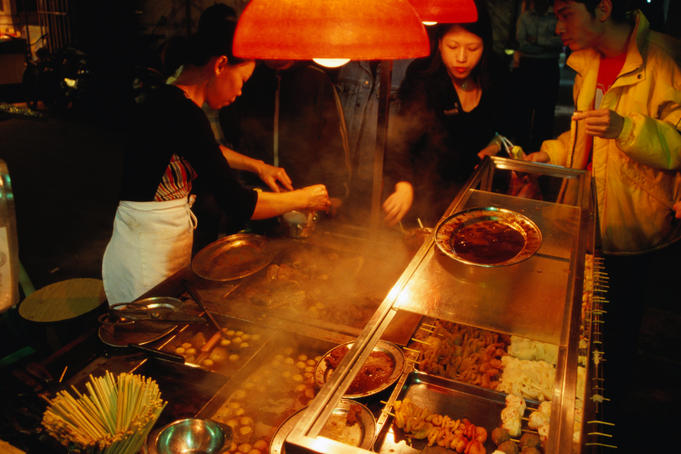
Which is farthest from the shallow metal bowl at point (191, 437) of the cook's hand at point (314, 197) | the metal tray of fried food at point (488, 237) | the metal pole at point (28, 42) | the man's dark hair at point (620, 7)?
the metal pole at point (28, 42)

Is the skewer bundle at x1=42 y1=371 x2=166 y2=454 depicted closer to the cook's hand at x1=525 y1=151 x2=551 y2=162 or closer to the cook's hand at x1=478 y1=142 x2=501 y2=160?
the cook's hand at x1=478 y1=142 x2=501 y2=160

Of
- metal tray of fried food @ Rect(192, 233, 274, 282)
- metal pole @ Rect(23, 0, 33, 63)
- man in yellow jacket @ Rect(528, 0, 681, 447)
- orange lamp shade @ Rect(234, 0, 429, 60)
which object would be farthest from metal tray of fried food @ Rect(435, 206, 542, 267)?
metal pole @ Rect(23, 0, 33, 63)

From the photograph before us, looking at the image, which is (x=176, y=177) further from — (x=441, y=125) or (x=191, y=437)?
(x=441, y=125)

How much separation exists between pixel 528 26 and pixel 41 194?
357 inches

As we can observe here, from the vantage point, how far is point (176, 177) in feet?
9.76

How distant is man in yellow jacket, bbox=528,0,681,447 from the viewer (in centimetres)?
291

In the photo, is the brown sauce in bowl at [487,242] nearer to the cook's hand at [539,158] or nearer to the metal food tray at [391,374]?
the metal food tray at [391,374]

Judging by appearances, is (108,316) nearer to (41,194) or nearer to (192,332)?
(192,332)

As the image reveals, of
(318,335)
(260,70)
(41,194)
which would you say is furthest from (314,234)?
(41,194)

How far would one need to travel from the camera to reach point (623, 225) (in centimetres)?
340

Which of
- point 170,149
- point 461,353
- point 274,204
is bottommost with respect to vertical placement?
point 461,353

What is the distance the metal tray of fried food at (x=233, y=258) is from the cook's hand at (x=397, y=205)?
0.91m

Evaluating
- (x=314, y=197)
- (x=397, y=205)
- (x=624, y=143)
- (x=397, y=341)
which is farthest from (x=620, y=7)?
(x=397, y=341)

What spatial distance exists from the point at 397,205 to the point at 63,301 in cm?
261
